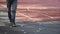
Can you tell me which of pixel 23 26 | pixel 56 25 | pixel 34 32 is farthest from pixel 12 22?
pixel 56 25

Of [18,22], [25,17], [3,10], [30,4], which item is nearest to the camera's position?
[18,22]

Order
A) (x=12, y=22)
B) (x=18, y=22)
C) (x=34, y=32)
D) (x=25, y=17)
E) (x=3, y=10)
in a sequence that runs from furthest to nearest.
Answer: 1. (x=3, y=10)
2. (x=25, y=17)
3. (x=18, y=22)
4. (x=12, y=22)
5. (x=34, y=32)

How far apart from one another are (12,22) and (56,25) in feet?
3.26

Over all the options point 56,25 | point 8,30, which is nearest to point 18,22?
point 8,30

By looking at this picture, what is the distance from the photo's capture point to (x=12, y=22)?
3.72 meters

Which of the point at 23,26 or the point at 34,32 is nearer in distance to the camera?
the point at 34,32

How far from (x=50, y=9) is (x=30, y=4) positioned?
0.65 metres

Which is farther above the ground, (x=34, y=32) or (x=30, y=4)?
(x=30, y=4)

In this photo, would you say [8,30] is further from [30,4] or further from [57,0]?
[57,0]

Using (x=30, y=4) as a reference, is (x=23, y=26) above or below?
below

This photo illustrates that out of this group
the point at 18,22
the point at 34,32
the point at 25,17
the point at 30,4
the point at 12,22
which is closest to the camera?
the point at 34,32

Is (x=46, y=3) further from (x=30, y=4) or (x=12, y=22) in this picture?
(x=12, y=22)

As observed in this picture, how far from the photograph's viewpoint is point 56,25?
389cm

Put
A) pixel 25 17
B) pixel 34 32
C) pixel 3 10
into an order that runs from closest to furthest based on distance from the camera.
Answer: pixel 34 32 → pixel 25 17 → pixel 3 10
